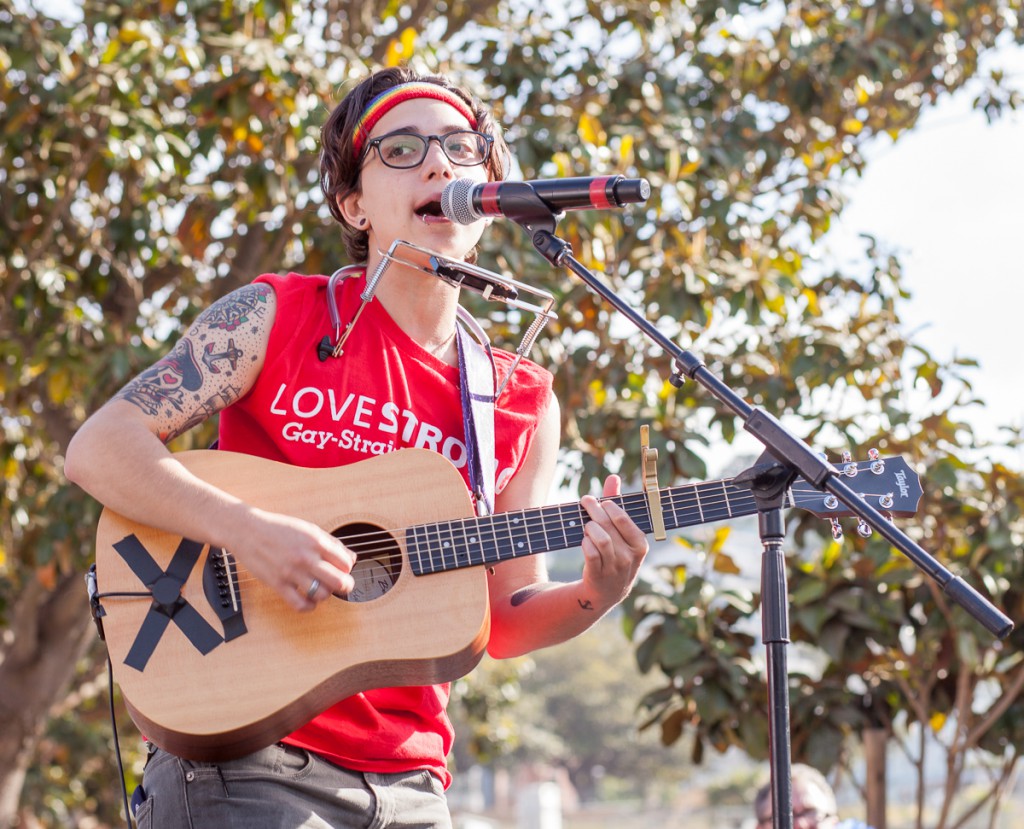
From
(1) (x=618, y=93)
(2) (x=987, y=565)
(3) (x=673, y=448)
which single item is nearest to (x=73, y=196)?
(1) (x=618, y=93)

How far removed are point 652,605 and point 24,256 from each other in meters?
3.84

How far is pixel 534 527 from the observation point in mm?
2436

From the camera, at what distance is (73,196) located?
248 inches

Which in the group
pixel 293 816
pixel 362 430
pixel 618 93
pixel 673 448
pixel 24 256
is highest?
pixel 618 93

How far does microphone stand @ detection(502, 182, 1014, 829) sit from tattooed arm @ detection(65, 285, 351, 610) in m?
0.70

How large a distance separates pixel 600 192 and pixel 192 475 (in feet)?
3.19

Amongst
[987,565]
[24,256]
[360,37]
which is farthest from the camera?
[360,37]

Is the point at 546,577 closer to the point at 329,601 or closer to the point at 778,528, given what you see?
the point at 329,601

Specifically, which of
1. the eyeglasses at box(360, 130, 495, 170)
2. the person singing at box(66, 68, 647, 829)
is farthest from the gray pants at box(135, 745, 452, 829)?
the eyeglasses at box(360, 130, 495, 170)

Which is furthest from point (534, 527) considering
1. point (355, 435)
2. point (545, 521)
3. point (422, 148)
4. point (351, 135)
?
point (351, 135)

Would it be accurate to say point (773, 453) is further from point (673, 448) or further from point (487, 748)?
point (487, 748)

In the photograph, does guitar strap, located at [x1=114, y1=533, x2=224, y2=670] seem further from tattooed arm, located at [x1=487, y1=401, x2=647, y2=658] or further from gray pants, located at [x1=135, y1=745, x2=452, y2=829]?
tattooed arm, located at [x1=487, y1=401, x2=647, y2=658]

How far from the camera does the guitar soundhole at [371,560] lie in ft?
7.84

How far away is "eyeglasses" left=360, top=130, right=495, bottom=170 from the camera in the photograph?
2.71 metres
